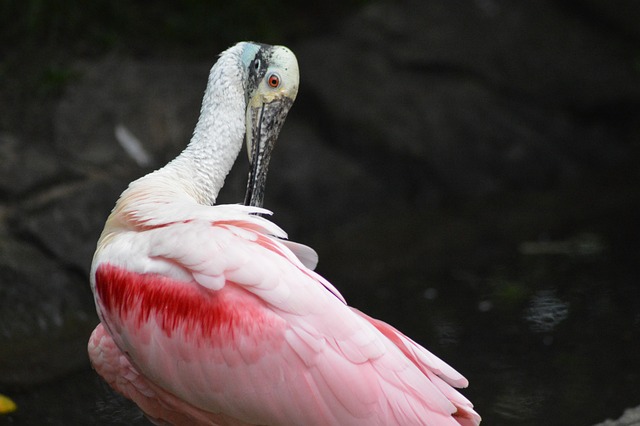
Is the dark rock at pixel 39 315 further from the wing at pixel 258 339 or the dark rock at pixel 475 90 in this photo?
the dark rock at pixel 475 90

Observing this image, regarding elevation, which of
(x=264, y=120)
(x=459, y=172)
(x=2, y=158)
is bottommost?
(x=2, y=158)

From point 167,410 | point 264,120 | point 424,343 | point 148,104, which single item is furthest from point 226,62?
point 148,104

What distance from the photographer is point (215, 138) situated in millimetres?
4367

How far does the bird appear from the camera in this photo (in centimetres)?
344

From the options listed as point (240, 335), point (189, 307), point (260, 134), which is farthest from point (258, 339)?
point (260, 134)

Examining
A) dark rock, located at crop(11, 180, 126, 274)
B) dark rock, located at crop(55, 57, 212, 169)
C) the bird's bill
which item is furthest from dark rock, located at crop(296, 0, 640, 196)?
the bird's bill

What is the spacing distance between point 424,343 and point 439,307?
64cm

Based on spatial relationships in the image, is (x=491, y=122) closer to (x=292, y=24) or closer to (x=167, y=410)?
(x=292, y=24)

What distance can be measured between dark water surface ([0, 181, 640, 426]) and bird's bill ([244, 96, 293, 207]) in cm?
134

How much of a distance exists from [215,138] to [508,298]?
2.83 metres

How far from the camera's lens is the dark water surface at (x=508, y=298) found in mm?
5141

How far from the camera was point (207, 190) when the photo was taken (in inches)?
172

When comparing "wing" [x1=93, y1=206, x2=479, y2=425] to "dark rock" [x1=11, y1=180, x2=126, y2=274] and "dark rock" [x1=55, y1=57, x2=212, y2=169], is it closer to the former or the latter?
"dark rock" [x1=11, y1=180, x2=126, y2=274]

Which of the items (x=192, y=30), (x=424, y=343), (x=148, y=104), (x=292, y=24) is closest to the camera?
(x=424, y=343)
